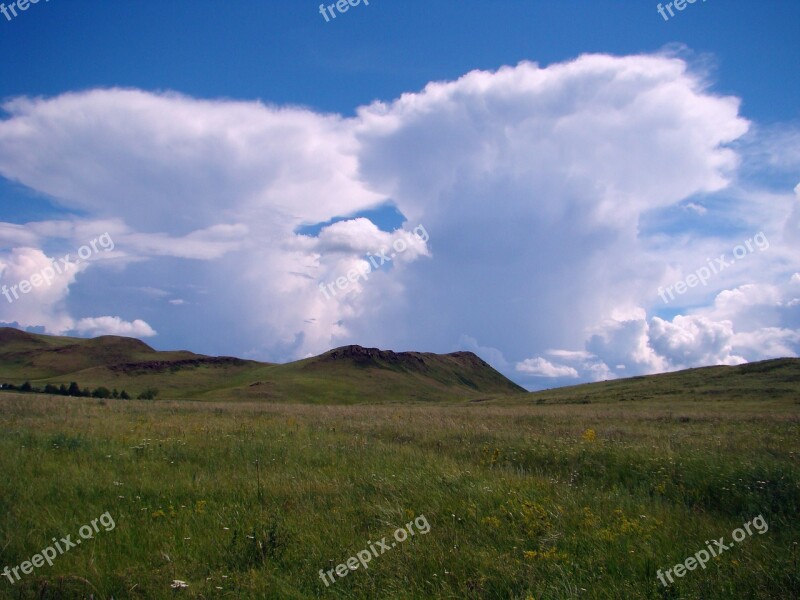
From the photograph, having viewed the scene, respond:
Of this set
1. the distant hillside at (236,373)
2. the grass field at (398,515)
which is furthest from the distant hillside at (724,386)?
the distant hillside at (236,373)

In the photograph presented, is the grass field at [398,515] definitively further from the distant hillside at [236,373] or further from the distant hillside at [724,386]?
the distant hillside at [236,373]

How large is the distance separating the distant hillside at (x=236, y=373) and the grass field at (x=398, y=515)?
82.5m

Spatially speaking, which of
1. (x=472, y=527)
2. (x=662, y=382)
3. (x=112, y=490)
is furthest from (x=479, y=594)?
(x=662, y=382)

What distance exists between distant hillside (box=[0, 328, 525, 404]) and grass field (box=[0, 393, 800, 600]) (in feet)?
271

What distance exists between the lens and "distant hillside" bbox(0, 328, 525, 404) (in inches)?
4158

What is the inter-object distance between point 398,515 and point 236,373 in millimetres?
140205

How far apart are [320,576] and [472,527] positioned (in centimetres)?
186

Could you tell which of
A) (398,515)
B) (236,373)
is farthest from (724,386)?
(236,373)

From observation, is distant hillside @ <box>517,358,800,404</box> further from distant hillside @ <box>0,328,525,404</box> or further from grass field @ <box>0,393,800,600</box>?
distant hillside @ <box>0,328,525,404</box>

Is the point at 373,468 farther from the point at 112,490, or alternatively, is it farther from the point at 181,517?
the point at 112,490

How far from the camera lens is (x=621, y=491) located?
7.65 metres

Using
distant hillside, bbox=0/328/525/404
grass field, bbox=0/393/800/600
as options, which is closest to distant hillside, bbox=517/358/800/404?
grass field, bbox=0/393/800/600

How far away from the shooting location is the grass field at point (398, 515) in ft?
16.0

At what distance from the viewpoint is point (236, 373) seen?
139 metres
